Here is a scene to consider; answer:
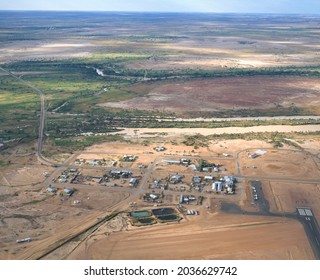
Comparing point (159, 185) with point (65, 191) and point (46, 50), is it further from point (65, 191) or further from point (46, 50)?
point (46, 50)

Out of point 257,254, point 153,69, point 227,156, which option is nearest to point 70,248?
point 257,254

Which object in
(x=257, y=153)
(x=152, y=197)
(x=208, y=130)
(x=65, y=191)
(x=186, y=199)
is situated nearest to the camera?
(x=186, y=199)

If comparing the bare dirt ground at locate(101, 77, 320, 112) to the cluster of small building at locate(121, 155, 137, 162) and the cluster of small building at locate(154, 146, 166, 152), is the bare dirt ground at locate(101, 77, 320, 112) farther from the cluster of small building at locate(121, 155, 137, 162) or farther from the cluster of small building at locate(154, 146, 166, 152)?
the cluster of small building at locate(121, 155, 137, 162)

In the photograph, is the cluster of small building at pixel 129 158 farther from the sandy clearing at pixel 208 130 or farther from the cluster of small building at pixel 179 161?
the sandy clearing at pixel 208 130

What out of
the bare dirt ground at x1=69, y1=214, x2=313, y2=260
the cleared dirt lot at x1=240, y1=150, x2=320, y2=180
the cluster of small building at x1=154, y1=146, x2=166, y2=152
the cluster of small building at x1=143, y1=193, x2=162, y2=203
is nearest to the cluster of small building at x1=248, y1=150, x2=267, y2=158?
the cleared dirt lot at x1=240, y1=150, x2=320, y2=180

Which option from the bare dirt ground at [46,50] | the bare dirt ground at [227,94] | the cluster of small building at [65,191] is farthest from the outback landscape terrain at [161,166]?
the bare dirt ground at [46,50]

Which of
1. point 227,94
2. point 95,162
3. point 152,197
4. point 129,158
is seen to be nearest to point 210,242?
point 152,197
